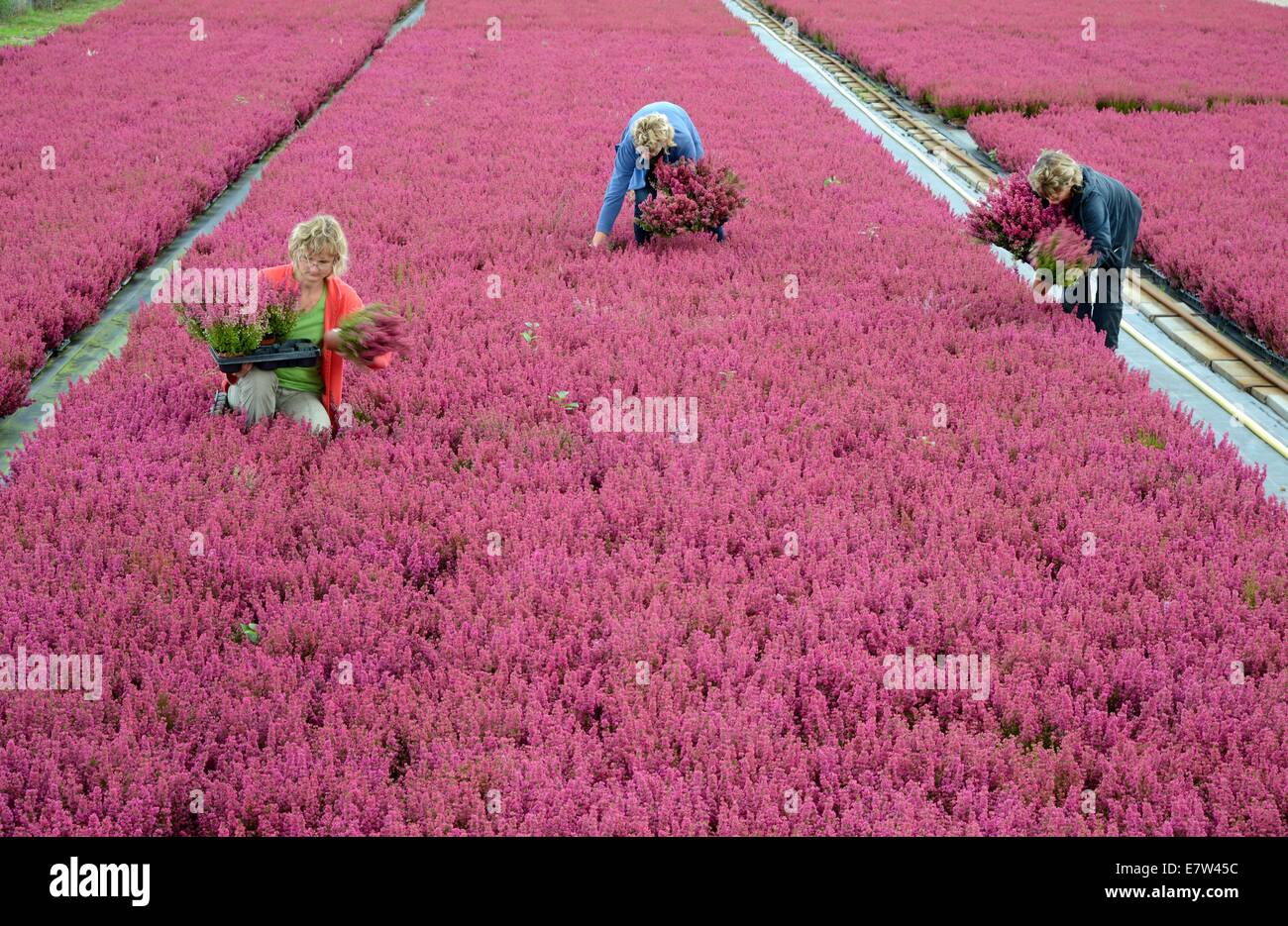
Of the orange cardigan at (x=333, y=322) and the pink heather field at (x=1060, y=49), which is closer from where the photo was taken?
the orange cardigan at (x=333, y=322)

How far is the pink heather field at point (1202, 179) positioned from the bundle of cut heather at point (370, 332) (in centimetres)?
656

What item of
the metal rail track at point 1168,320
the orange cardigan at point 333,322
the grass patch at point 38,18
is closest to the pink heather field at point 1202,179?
the metal rail track at point 1168,320

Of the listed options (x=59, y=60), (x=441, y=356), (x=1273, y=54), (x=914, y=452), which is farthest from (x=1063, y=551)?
(x=1273, y=54)

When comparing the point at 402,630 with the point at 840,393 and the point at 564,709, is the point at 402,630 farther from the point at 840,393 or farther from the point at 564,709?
the point at 840,393

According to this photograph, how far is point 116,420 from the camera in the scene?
6.02 m

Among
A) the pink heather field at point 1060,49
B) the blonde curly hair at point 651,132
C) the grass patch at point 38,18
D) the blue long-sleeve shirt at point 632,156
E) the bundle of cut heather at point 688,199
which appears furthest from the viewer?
the grass patch at point 38,18

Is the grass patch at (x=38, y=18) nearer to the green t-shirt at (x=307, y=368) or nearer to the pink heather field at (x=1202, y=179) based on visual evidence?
the pink heather field at (x=1202, y=179)

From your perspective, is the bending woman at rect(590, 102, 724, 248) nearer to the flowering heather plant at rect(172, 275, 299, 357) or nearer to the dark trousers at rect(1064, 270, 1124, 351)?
the dark trousers at rect(1064, 270, 1124, 351)

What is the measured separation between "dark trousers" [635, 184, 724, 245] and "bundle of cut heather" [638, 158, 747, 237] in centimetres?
16

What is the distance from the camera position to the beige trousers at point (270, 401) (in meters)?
6.09

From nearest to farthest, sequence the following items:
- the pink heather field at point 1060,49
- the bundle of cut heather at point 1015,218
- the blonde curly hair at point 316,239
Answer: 1. the blonde curly hair at point 316,239
2. the bundle of cut heather at point 1015,218
3. the pink heather field at point 1060,49

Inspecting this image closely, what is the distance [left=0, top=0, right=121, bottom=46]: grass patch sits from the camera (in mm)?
26484

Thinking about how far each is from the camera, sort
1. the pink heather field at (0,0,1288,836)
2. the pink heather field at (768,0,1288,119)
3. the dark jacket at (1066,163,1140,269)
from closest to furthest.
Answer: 1. the pink heather field at (0,0,1288,836)
2. the dark jacket at (1066,163,1140,269)
3. the pink heather field at (768,0,1288,119)

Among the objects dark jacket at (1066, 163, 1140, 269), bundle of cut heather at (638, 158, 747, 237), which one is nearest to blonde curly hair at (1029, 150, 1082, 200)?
dark jacket at (1066, 163, 1140, 269)
